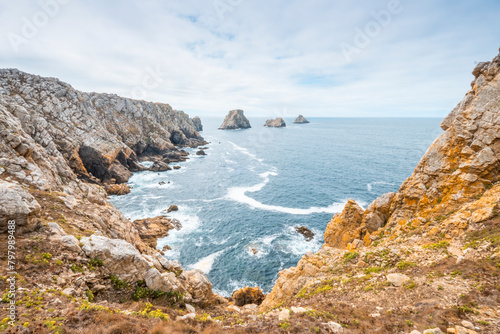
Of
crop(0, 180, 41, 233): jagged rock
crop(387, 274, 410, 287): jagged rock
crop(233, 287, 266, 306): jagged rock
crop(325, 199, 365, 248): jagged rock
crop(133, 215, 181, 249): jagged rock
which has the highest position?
crop(0, 180, 41, 233): jagged rock

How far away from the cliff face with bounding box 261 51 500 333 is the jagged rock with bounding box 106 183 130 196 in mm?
57639

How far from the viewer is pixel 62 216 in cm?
1909

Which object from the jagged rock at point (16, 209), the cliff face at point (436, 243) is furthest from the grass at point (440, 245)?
the jagged rock at point (16, 209)

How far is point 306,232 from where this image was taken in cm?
4675

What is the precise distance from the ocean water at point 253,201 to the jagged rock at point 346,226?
11.7 metres

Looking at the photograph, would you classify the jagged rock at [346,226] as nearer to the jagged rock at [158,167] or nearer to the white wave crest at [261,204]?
the white wave crest at [261,204]

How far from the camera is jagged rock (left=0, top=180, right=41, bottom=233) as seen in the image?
45.2ft

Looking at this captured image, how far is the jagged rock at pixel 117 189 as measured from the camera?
63.3m

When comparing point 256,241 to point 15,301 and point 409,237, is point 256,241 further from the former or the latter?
point 15,301

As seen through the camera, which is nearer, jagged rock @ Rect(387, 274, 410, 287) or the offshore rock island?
the offshore rock island

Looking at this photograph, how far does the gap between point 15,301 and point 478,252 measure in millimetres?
26936

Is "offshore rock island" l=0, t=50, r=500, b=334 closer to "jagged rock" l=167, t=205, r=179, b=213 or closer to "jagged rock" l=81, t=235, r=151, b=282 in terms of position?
"jagged rock" l=81, t=235, r=151, b=282

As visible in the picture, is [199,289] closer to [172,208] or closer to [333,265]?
[333,265]

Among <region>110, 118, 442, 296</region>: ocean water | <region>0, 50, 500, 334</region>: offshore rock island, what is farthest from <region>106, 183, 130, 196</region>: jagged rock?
<region>0, 50, 500, 334</region>: offshore rock island
